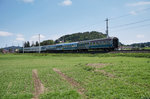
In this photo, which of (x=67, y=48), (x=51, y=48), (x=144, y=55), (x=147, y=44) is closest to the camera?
(x=144, y=55)

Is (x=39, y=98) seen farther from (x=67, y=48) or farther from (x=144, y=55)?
(x=67, y=48)

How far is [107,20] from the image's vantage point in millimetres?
41281

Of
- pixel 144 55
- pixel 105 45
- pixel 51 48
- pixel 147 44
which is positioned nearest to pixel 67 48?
pixel 51 48

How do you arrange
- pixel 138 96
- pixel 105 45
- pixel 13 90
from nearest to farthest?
pixel 138 96, pixel 13 90, pixel 105 45

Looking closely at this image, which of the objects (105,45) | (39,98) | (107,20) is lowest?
(39,98)

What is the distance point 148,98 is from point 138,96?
447mm

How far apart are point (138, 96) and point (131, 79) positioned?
2739 millimetres

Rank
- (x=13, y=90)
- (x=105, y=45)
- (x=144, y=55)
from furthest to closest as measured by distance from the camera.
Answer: (x=105, y=45)
(x=144, y=55)
(x=13, y=90)

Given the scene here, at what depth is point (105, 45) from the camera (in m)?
35.5

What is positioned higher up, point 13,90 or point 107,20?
point 107,20

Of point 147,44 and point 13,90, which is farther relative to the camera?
point 147,44

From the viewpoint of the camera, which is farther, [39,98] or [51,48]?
[51,48]

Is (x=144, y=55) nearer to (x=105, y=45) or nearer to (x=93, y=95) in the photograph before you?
(x=105, y=45)

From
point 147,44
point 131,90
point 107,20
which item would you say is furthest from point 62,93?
point 147,44
